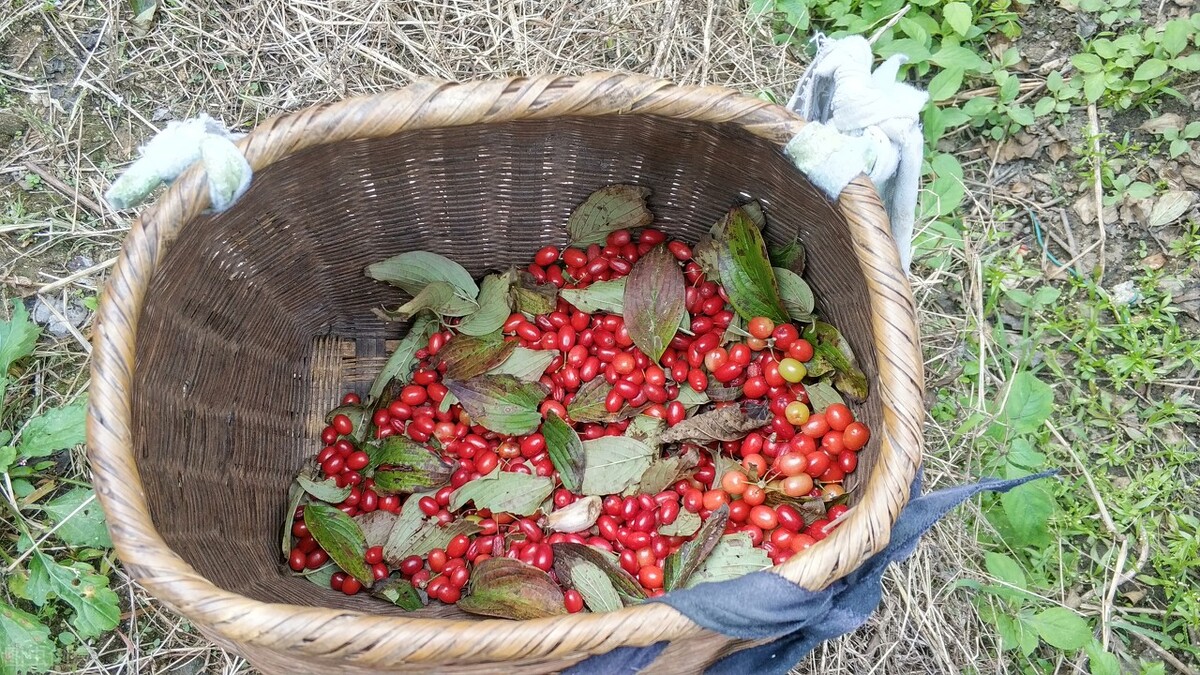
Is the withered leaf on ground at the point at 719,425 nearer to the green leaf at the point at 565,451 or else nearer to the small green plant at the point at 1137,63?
the green leaf at the point at 565,451

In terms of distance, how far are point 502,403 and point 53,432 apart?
81 cm

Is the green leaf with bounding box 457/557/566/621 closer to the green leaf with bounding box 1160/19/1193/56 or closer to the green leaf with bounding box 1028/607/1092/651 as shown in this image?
the green leaf with bounding box 1028/607/1092/651

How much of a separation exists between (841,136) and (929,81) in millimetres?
913

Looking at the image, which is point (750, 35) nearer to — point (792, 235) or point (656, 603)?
point (792, 235)

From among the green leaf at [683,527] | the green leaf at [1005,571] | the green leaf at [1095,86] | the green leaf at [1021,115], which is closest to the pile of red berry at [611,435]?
the green leaf at [683,527]

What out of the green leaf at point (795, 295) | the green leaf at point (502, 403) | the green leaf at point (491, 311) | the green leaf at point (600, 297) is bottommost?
the green leaf at point (502, 403)

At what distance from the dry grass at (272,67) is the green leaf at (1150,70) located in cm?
55

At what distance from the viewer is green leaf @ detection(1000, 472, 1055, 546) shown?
162cm

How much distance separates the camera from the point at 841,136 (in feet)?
3.66

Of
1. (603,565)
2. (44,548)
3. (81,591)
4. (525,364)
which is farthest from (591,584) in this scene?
(44,548)

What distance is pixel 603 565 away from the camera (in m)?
1.35

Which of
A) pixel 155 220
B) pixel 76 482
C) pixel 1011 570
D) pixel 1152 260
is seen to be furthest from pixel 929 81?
pixel 76 482

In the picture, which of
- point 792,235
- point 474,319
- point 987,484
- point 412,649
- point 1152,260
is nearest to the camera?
point 412,649

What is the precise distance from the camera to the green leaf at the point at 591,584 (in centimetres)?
129
